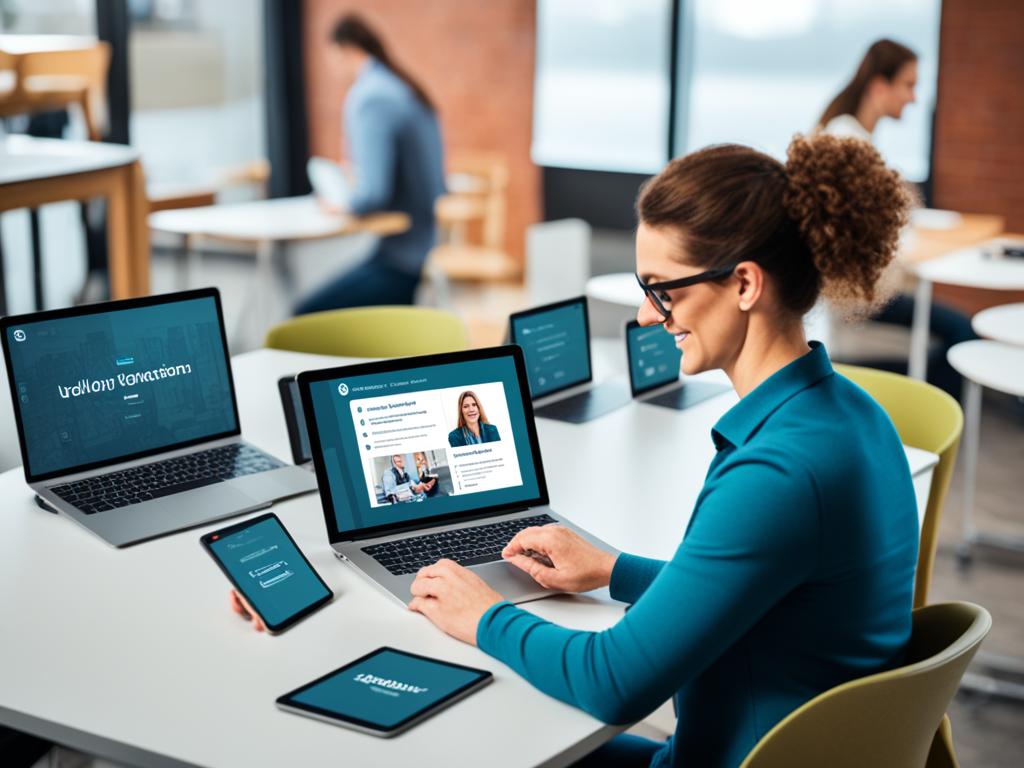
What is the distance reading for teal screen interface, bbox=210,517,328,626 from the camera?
4.91 ft

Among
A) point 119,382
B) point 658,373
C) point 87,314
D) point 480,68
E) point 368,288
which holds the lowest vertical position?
point 368,288

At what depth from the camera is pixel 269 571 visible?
1.54 m

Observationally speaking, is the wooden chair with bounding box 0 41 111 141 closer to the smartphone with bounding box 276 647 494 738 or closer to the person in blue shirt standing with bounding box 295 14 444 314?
the person in blue shirt standing with bounding box 295 14 444 314

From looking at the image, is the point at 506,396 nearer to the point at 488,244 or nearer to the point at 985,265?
the point at 985,265

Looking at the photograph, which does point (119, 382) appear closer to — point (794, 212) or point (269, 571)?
point (269, 571)

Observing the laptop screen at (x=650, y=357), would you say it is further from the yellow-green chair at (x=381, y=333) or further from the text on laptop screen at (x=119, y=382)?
the text on laptop screen at (x=119, y=382)

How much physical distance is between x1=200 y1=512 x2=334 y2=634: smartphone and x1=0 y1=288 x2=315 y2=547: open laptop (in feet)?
0.81

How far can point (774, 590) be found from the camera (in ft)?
3.98

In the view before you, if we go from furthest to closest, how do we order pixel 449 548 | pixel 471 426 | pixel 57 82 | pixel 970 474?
pixel 57 82, pixel 970 474, pixel 471 426, pixel 449 548

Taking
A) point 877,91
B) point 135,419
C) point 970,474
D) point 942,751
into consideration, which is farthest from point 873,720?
point 877,91

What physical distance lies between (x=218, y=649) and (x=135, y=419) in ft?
2.09

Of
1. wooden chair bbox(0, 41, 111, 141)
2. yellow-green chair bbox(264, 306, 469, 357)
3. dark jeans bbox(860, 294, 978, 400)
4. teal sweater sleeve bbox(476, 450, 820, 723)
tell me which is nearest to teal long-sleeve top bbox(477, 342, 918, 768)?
teal sweater sleeve bbox(476, 450, 820, 723)

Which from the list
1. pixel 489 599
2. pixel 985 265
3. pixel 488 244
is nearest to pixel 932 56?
pixel 985 265

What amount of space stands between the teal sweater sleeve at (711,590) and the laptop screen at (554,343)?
3.68 ft
